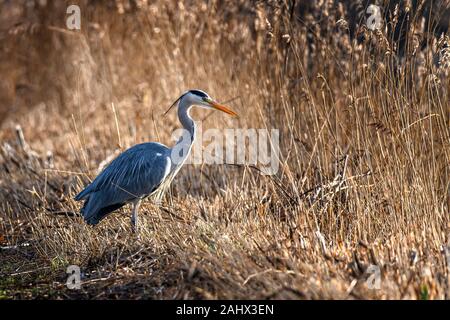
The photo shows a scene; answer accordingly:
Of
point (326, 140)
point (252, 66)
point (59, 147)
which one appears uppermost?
point (252, 66)

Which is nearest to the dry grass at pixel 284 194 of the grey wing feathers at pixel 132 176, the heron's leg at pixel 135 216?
the heron's leg at pixel 135 216

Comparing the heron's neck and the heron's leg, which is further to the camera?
the heron's neck

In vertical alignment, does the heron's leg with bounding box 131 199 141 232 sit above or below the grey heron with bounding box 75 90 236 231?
below

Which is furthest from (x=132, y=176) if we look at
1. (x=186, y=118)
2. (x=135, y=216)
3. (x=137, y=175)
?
(x=186, y=118)

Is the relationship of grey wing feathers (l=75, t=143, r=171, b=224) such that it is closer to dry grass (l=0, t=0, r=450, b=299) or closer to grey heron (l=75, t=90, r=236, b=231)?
grey heron (l=75, t=90, r=236, b=231)

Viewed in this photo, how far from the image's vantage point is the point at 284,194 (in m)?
4.77

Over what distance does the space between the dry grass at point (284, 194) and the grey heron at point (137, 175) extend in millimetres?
139

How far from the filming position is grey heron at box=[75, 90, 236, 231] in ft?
16.7

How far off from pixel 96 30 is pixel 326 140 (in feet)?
14.0

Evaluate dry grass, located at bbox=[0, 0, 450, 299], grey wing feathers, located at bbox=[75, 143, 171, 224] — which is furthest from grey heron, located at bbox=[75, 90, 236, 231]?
dry grass, located at bbox=[0, 0, 450, 299]

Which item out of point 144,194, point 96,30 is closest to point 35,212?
point 144,194

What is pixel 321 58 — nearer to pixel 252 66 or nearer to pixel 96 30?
pixel 252 66

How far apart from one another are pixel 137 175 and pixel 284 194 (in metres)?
1.19

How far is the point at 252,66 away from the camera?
6.19 metres
